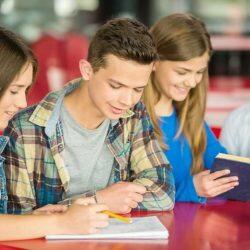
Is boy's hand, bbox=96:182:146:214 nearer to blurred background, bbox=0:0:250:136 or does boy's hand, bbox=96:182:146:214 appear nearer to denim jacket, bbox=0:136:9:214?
denim jacket, bbox=0:136:9:214

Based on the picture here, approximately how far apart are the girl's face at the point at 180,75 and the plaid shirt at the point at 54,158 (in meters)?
0.20

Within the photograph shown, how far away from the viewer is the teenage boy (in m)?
1.67

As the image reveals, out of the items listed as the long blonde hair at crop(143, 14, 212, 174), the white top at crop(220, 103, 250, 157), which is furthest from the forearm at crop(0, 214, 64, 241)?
the white top at crop(220, 103, 250, 157)

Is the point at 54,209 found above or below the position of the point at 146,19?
above

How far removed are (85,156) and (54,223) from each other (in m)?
0.31

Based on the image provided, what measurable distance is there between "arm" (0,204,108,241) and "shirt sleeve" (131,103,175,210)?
262 millimetres

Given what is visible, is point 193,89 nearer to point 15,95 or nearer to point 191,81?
point 191,81

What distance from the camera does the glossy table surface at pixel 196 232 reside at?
1454 mm

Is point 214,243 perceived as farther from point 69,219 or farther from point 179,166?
point 179,166

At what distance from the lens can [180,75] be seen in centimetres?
200

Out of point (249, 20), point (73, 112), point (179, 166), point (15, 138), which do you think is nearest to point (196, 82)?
point (179, 166)

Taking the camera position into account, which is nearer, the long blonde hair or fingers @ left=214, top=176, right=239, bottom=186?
fingers @ left=214, top=176, right=239, bottom=186

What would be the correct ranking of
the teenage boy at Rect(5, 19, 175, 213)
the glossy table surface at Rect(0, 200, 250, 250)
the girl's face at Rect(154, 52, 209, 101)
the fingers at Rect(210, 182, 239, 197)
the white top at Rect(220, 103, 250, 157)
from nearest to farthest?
1. the glossy table surface at Rect(0, 200, 250, 250)
2. the teenage boy at Rect(5, 19, 175, 213)
3. the fingers at Rect(210, 182, 239, 197)
4. the girl's face at Rect(154, 52, 209, 101)
5. the white top at Rect(220, 103, 250, 157)

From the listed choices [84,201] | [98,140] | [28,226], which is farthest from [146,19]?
[28,226]
